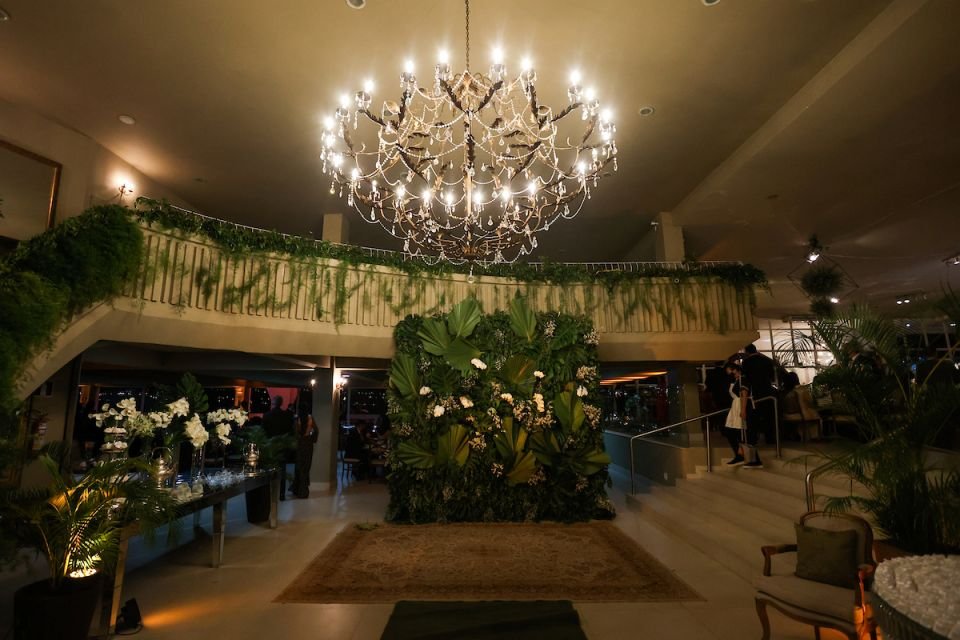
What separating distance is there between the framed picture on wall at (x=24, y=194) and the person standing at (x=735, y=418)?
32.2 ft

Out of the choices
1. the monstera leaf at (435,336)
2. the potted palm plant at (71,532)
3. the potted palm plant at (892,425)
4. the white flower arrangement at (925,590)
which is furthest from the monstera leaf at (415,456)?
the white flower arrangement at (925,590)

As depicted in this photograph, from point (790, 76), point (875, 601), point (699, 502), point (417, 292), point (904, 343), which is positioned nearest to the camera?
point (875, 601)

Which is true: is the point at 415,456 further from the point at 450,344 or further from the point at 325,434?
the point at 325,434

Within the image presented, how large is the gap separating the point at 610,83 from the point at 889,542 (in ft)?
18.1

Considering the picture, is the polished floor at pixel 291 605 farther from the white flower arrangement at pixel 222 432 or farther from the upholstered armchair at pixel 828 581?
the white flower arrangement at pixel 222 432

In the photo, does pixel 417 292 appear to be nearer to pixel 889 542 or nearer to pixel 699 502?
pixel 699 502

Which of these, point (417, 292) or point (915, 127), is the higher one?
point (915, 127)

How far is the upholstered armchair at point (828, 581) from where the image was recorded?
2.91m

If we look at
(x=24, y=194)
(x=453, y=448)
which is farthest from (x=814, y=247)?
(x=24, y=194)

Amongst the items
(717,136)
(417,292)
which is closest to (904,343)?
Answer: (717,136)

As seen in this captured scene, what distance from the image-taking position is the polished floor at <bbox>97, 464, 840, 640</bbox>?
12.2ft

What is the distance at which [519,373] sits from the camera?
7.52 meters

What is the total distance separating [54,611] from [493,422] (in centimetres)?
510

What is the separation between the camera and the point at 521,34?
550cm
